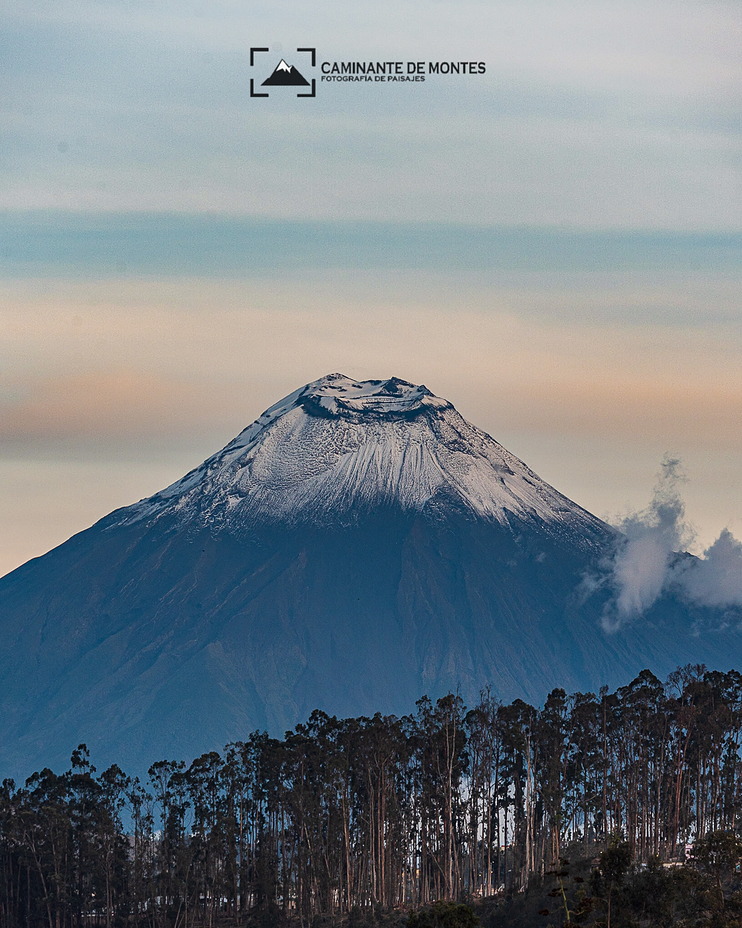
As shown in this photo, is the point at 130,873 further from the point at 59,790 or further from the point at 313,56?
the point at 313,56

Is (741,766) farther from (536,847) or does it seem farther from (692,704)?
(536,847)

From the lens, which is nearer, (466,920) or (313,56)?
(466,920)

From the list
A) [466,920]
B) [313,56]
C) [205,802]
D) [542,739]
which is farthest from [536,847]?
[466,920]

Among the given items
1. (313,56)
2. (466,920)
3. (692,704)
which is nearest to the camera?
(466,920)

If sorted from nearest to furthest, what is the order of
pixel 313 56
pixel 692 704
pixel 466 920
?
pixel 466 920 → pixel 313 56 → pixel 692 704

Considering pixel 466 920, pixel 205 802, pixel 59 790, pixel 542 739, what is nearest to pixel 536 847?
pixel 542 739

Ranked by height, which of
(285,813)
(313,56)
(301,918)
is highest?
(313,56)

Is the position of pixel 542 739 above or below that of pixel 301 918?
above
